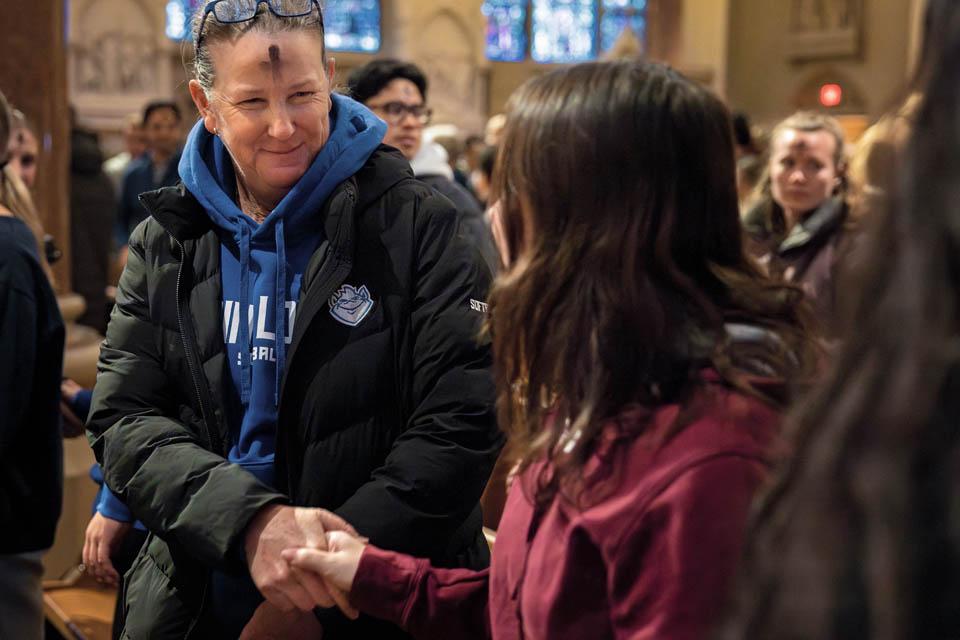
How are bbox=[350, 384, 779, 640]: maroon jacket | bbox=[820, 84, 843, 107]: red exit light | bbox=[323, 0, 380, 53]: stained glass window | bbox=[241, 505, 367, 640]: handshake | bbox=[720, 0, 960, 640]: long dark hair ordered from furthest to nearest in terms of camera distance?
bbox=[820, 84, 843, 107]: red exit light → bbox=[323, 0, 380, 53]: stained glass window → bbox=[241, 505, 367, 640]: handshake → bbox=[350, 384, 779, 640]: maroon jacket → bbox=[720, 0, 960, 640]: long dark hair

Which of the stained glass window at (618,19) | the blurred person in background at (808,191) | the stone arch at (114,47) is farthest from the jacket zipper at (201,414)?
the stained glass window at (618,19)

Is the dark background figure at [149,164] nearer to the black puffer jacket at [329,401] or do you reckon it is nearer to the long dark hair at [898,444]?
the black puffer jacket at [329,401]

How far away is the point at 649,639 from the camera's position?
1.14m

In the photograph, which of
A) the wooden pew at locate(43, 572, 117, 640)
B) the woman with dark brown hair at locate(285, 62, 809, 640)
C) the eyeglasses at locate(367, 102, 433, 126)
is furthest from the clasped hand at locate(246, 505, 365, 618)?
the eyeglasses at locate(367, 102, 433, 126)

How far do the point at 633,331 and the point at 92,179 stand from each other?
669 cm

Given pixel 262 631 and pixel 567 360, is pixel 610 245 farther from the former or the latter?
pixel 262 631

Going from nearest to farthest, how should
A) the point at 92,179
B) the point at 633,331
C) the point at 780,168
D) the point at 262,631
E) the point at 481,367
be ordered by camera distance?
the point at 633,331 < the point at 262,631 < the point at 481,367 < the point at 780,168 < the point at 92,179

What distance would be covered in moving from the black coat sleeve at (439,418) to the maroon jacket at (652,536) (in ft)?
1.51

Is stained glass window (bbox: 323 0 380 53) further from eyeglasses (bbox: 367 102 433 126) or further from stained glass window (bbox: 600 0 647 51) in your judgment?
eyeglasses (bbox: 367 102 433 126)

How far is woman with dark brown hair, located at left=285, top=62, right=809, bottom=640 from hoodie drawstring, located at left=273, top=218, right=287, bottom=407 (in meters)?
0.62

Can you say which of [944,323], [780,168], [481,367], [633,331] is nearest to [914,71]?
[944,323]

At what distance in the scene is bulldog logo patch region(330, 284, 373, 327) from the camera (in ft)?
6.18

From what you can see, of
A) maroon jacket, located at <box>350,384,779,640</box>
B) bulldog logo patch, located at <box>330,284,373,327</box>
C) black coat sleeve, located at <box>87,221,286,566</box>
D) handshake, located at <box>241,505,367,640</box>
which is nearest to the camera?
maroon jacket, located at <box>350,384,779,640</box>

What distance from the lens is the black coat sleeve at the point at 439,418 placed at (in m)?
1.79
